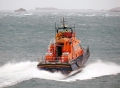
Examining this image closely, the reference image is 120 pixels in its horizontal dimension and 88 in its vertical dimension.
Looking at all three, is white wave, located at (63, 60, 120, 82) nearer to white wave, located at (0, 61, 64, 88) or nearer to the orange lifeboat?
the orange lifeboat

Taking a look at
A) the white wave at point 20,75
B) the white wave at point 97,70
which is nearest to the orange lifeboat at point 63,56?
the white wave at point 20,75

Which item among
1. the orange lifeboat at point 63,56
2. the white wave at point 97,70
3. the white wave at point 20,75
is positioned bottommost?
the white wave at point 97,70

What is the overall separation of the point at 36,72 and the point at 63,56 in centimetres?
259

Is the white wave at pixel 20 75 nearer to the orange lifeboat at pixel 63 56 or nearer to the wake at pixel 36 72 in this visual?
the wake at pixel 36 72

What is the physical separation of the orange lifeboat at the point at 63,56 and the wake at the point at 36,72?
1.79 feet

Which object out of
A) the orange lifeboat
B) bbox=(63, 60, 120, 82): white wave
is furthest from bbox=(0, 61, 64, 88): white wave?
bbox=(63, 60, 120, 82): white wave

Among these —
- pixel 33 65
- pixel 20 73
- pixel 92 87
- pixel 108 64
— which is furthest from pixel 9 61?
pixel 92 87

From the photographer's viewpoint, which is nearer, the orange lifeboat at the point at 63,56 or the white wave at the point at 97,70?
the orange lifeboat at the point at 63,56

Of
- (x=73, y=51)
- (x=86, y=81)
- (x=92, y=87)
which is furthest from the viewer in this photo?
(x=73, y=51)

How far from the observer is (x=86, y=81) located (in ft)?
94.0

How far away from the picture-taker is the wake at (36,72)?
2796 cm

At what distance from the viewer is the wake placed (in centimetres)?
2796

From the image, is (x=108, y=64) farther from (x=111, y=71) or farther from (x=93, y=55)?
(x=93, y=55)

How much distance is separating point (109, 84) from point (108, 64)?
7.65m
